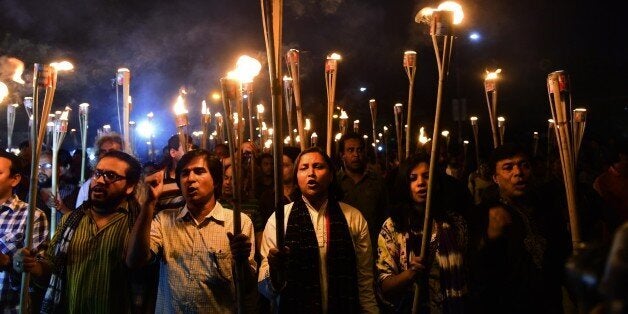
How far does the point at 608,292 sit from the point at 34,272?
10.5ft

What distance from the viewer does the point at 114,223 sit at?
333cm

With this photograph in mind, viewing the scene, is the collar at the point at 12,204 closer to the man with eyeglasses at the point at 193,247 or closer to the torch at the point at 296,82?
the man with eyeglasses at the point at 193,247

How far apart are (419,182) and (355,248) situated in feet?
2.29

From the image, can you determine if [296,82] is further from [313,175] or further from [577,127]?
[577,127]

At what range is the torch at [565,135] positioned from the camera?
289cm

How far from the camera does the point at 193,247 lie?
328 cm

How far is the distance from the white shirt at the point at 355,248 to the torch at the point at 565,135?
140cm

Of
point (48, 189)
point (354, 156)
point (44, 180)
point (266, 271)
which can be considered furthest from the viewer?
point (44, 180)

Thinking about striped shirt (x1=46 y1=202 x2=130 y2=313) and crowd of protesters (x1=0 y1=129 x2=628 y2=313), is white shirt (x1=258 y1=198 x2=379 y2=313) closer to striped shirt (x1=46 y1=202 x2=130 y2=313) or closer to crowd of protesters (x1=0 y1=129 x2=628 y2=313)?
crowd of protesters (x1=0 y1=129 x2=628 y2=313)

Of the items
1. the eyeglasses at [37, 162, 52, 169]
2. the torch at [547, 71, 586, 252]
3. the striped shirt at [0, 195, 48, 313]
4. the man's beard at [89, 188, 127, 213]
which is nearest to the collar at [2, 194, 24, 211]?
the striped shirt at [0, 195, 48, 313]

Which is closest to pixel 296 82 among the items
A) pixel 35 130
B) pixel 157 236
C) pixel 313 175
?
pixel 313 175

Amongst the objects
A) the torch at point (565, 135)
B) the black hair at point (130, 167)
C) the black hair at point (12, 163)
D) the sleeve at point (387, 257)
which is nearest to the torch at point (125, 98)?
the black hair at point (12, 163)

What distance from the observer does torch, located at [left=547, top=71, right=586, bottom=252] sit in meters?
2.89

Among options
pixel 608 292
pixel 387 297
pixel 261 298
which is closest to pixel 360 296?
pixel 387 297
